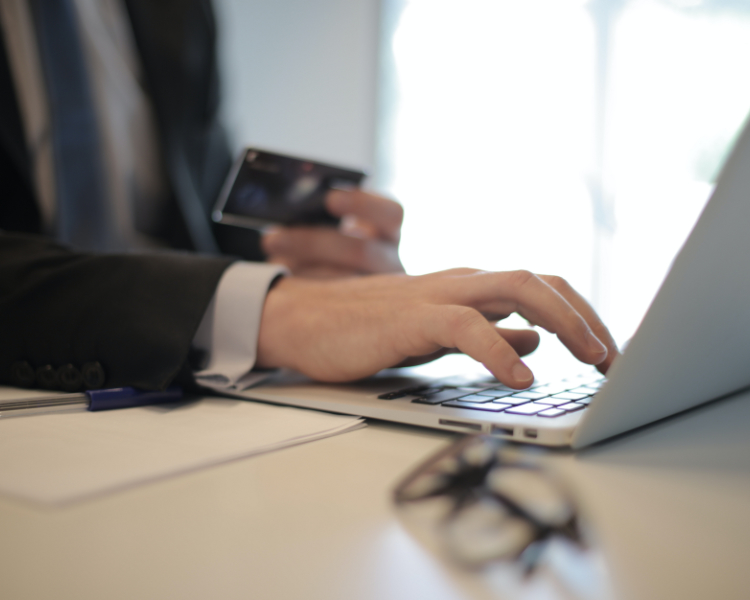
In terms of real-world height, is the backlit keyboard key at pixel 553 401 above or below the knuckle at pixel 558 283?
below

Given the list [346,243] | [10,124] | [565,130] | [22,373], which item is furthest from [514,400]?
[565,130]

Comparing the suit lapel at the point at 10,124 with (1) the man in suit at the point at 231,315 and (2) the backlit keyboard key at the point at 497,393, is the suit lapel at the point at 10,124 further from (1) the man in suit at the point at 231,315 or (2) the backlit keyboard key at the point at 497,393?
(2) the backlit keyboard key at the point at 497,393

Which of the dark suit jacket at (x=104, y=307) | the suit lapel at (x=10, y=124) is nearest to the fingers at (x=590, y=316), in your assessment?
the dark suit jacket at (x=104, y=307)

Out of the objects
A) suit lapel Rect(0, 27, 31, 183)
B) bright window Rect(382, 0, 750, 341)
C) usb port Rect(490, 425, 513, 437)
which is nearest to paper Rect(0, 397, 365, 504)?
usb port Rect(490, 425, 513, 437)

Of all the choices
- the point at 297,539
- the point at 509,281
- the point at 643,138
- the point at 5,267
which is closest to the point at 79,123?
the point at 5,267

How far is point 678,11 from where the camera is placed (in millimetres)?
2736

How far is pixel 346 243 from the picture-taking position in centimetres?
96

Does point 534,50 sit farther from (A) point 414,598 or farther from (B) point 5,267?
(A) point 414,598

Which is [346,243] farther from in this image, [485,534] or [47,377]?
[485,534]

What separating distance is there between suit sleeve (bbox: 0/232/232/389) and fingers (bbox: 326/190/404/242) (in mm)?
359

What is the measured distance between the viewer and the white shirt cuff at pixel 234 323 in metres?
0.55

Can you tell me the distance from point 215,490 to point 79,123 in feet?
3.31

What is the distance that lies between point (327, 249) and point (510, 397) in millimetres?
577

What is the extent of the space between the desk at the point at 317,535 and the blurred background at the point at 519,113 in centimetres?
259
